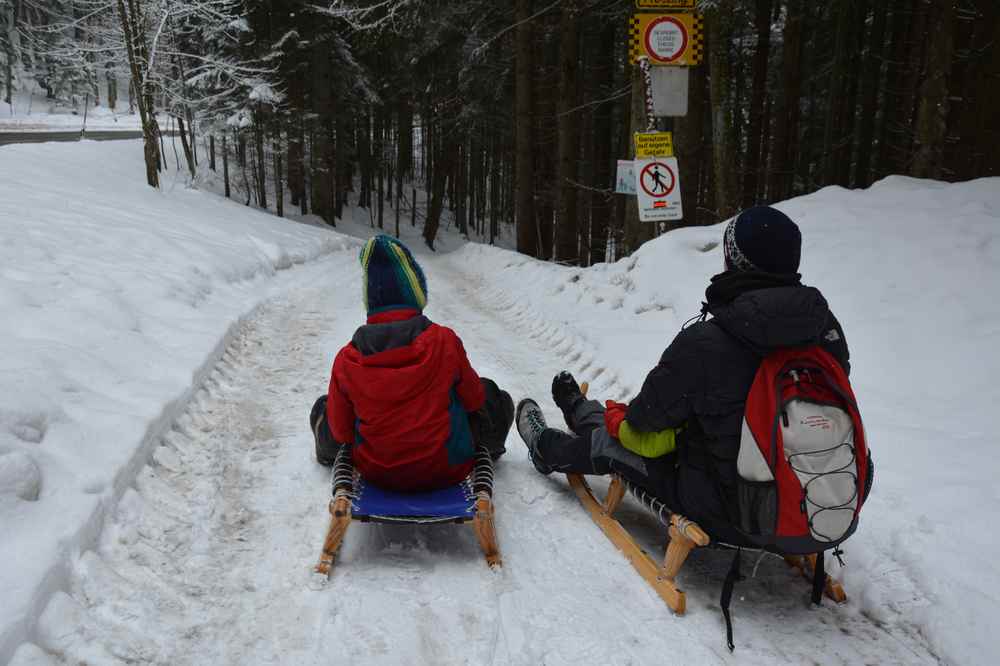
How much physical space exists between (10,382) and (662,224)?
9.55 metres

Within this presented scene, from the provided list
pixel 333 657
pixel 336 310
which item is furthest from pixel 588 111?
pixel 333 657

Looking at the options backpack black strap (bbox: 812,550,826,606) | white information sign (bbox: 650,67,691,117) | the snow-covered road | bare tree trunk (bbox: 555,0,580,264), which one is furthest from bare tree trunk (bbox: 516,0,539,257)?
backpack black strap (bbox: 812,550,826,606)

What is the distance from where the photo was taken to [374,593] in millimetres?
3150

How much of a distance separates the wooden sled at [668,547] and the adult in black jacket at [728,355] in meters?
0.11

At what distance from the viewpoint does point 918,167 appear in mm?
9641

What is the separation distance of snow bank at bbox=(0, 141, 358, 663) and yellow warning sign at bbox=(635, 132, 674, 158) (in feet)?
17.3

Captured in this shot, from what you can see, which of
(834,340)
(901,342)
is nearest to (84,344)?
(834,340)

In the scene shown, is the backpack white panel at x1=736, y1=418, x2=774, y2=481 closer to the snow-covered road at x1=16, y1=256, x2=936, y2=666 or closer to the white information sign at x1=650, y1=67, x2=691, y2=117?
the snow-covered road at x1=16, y1=256, x2=936, y2=666

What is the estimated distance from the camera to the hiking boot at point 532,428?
14.5 ft

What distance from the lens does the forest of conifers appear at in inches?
431

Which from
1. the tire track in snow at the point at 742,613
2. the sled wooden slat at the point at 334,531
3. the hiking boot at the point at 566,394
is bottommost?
the tire track in snow at the point at 742,613

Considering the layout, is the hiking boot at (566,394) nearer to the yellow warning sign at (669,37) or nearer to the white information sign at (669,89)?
the white information sign at (669,89)

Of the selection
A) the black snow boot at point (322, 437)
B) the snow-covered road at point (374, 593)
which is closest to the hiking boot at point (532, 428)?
the snow-covered road at point (374, 593)

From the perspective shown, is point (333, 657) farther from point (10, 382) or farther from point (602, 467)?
point (10, 382)
